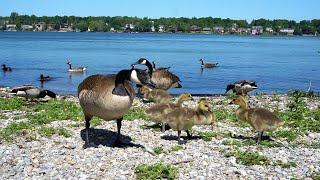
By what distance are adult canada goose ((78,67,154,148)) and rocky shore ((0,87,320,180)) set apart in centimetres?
86

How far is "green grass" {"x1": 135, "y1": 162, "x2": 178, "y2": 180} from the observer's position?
29.4 feet

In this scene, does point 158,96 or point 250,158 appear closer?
point 250,158

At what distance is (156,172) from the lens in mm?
9070

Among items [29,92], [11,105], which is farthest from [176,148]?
[29,92]

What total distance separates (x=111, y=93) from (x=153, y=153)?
1.52m

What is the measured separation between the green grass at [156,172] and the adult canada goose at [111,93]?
1.58 metres

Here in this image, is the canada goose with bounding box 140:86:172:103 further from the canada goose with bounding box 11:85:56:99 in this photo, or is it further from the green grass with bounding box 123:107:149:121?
the canada goose with bounding box 11:85:56:99

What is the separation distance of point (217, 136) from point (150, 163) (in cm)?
292

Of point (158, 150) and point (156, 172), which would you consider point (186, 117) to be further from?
point (156, 172)

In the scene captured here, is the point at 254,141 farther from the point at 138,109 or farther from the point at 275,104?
the point at 275,104

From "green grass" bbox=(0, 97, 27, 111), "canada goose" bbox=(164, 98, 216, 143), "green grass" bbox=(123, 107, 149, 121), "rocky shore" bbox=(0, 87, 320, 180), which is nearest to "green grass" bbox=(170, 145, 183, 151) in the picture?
"rocky shore" bbox=(0, 87, 320, 180)

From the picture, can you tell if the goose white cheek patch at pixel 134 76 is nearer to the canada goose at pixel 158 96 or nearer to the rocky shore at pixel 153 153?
the rocky shore at pixel 153 153

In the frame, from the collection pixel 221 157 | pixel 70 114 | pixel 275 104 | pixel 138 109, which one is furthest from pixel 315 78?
pixel 221 157

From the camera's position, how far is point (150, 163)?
982 cm
